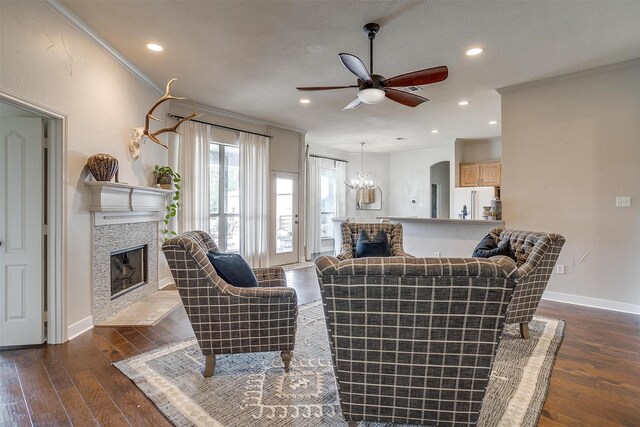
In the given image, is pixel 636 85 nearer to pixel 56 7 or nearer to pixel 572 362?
pixel 572 362

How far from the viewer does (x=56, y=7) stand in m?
2.63

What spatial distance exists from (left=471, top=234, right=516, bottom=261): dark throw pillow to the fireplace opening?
12.5 feet

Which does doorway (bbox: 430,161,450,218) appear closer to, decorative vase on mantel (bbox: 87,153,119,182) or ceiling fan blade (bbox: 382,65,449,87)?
ceiling fan blade (bbox: 382,65,449,87)

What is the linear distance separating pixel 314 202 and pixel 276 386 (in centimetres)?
611

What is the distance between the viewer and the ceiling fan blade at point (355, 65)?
2.49 metres

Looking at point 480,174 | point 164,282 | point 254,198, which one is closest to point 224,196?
point 254,198

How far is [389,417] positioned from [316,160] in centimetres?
705

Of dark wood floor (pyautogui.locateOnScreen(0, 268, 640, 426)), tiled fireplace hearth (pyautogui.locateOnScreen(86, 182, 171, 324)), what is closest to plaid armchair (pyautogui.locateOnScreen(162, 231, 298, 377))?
dark wood floor (pyautogui.locateOnScreen(0, 268, 640, 426))

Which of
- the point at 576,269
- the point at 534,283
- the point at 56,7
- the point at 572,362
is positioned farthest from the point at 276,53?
the point at 576,269

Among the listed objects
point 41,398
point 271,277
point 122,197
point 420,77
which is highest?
point 420,77

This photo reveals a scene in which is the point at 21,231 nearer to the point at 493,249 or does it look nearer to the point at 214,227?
the point at 214,227

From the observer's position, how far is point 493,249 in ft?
10.1

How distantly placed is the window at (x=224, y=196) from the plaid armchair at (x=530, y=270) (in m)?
4.43

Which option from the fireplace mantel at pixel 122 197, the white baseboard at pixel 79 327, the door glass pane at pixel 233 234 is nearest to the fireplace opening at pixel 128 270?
the white baseboard at pixel 79 327
